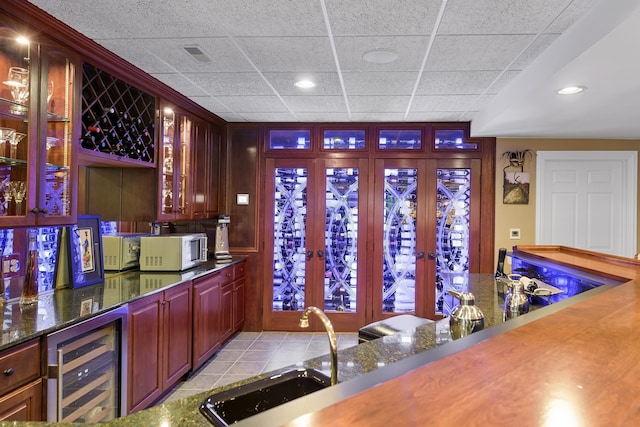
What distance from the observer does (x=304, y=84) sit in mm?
3230

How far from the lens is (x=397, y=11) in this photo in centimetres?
202

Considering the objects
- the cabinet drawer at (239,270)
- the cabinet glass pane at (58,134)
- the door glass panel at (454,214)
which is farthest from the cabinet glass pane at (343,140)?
the cabinet glass pane at (58,134)

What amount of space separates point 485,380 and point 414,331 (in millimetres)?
1293

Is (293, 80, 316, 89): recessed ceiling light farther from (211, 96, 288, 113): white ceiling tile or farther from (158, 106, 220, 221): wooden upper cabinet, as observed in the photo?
(158, 106, 220, 221): wooden upper cabinet

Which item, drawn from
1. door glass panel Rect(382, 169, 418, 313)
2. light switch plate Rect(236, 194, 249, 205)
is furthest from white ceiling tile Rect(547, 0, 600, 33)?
light switch plate Rect(236, 194, 249, 205)

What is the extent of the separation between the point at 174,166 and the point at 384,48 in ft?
7.08

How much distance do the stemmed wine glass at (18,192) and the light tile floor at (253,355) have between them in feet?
5.73

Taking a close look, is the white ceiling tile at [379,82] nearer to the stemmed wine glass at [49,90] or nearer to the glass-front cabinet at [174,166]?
the glass-front cabinet at [174,166]

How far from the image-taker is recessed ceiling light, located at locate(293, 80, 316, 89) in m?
3.16

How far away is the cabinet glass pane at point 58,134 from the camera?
2.23 m

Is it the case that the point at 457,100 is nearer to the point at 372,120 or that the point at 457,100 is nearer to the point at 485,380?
the point at 372,120

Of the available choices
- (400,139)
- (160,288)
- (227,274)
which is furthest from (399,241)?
(160,288)

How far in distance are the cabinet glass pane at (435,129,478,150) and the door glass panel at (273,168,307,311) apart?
164 centimetres

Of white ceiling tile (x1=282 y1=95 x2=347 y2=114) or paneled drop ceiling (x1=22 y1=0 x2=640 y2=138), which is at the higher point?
white ceiling tile (x1=282 y1=95 x2=347 y2=114)
